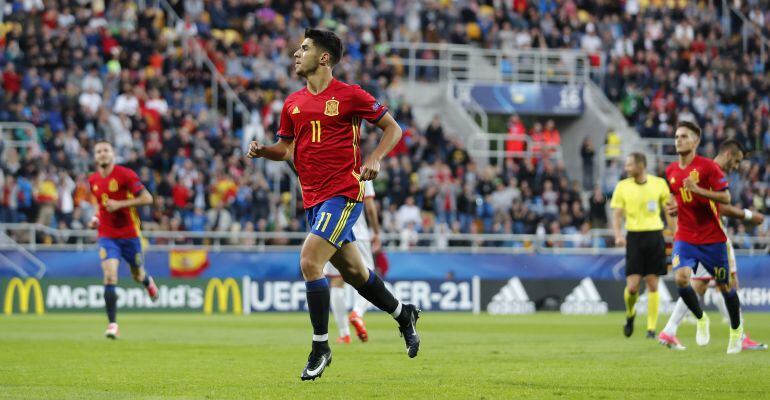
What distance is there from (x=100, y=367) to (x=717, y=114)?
31.1 meters

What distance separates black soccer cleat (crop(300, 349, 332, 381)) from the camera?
10.3 meters

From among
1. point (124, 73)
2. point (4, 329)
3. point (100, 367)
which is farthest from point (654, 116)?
point (100, 367)

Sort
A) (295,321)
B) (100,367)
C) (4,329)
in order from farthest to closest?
(295,321)
(4,329)
(100,367)

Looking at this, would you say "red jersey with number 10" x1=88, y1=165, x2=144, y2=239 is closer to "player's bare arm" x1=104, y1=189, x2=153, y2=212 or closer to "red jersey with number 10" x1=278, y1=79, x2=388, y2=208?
"player's bare arm" x1=104, y1=189, x2=153, y2=212

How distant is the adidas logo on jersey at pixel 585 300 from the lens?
1178 inches

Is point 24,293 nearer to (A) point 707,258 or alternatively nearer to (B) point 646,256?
(B) point 646,256

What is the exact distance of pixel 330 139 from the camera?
10.7 meters

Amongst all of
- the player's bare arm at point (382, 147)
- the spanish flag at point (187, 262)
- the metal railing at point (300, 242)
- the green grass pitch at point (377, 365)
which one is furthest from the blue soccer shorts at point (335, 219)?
the spanish flag at point (187, 262)

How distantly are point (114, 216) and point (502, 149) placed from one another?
21.4 m

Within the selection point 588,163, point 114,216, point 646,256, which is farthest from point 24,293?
point 588,163

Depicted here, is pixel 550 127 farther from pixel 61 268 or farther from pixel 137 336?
pixel 137 336

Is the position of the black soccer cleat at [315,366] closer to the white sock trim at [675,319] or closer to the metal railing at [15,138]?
the white sock trim at [675,319]

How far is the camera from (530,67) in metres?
40.8

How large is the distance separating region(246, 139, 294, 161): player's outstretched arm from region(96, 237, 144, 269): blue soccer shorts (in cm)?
771
